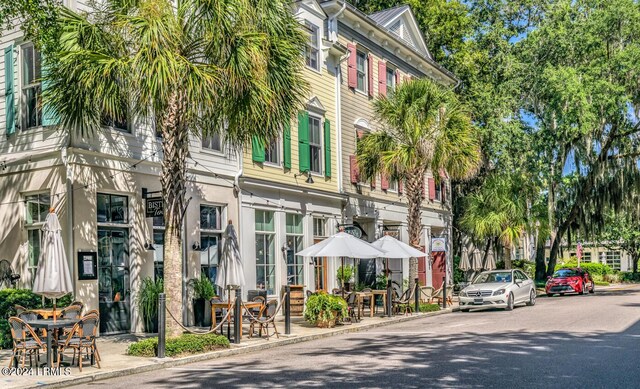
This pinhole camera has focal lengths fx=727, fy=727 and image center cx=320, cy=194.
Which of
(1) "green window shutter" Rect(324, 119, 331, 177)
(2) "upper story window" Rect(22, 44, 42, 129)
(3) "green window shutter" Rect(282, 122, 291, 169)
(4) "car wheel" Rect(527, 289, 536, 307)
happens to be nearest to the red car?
(4) "car wheel" Rect(527, 289, 536, 307)

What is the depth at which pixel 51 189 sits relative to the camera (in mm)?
16406

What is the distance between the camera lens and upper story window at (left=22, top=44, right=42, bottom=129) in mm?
16938

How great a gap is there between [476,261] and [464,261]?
185cm

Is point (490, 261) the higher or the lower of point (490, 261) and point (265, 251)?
the lower

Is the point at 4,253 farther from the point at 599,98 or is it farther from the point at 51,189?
the point at 599,98

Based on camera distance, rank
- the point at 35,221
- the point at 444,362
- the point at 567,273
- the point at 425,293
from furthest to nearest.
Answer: the point at 567,273, the point at 425,293, the point at 35,221, the point at 444,362

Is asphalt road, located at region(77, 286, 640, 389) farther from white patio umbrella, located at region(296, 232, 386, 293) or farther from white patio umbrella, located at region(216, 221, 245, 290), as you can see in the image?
white patio umbrella, located at region(296, 232, 386, 293)

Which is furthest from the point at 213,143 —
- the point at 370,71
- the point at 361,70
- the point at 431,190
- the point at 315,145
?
the point at 431,190

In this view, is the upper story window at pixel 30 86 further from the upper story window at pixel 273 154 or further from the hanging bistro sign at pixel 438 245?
the hanging bistro sign at pixel 438 245

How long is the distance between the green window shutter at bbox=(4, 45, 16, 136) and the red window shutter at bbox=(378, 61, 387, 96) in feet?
53.9

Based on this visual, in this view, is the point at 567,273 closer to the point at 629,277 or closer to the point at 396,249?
the point at 396,249

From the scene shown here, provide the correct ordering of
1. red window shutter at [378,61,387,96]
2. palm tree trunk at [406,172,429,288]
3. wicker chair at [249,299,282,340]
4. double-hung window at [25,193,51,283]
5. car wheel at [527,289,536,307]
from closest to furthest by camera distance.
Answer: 1. wicker chair at [249,299,282,340]
2. double-hung window at [25,193,51,283]
3. palm tree trunk at [406,172,429,288]
4. car wheel at [527,289,536,307]
5. red window shutter at [378,61,387,96]

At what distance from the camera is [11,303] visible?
49.7ft

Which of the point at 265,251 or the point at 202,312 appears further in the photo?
the point at 265,251
